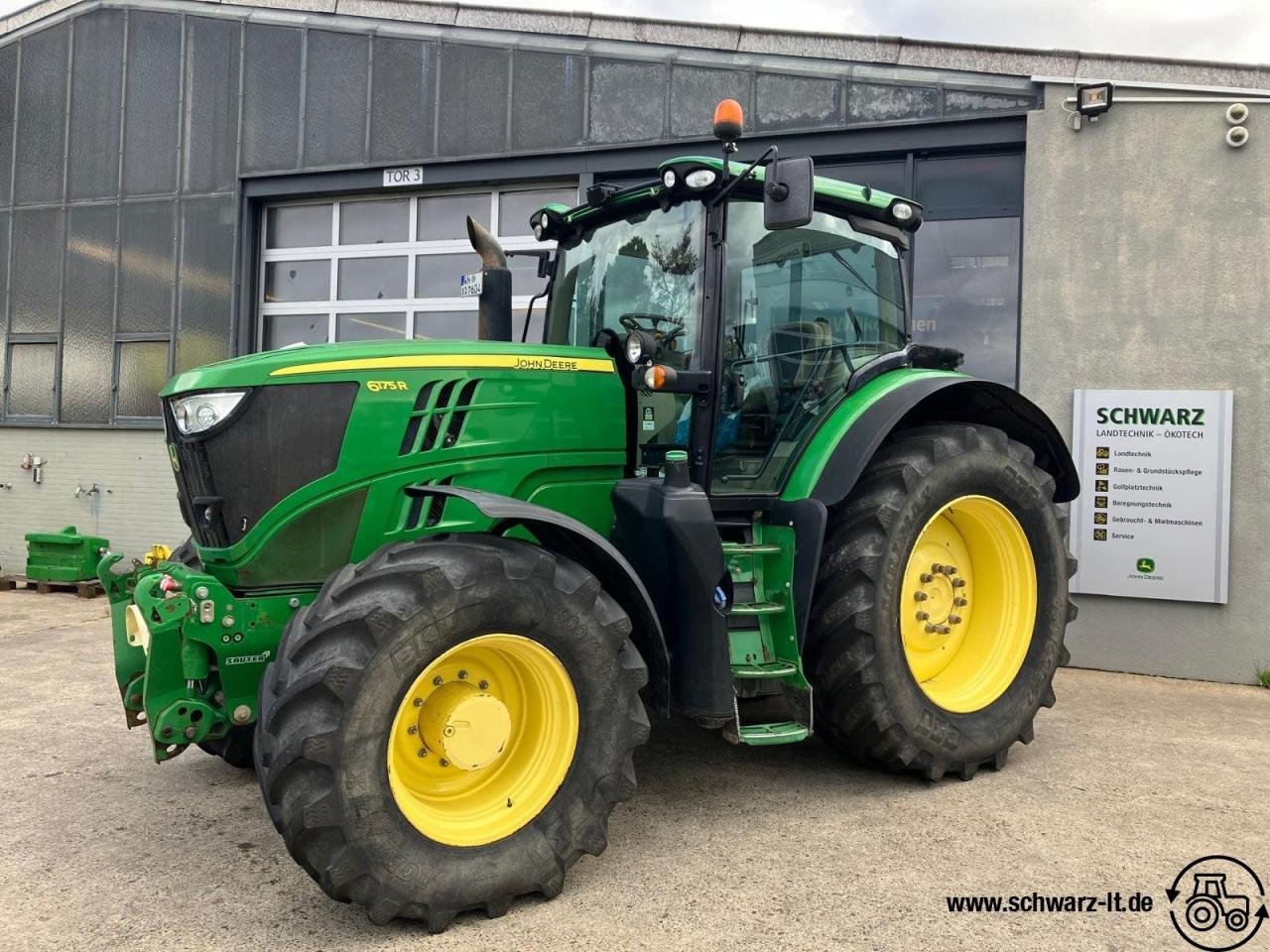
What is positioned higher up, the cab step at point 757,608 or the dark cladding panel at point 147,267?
the dark cladding panel at point 147,267

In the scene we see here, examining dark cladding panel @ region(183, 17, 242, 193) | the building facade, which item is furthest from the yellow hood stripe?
dark cladding panel @ region(183, 17, 242, 193)

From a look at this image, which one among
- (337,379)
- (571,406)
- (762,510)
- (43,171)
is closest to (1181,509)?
(762,510)

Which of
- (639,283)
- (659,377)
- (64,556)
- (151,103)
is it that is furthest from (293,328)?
(659,377)

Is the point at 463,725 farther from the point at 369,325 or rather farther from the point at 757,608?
the point at 369,325

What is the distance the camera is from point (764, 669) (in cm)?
366

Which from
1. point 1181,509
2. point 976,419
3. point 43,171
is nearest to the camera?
point 976,419

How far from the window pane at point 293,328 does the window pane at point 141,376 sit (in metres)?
1.11

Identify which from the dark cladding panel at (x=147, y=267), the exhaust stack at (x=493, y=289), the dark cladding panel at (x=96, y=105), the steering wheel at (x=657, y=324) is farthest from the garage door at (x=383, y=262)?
the steering wheel at (x=657, y=324)

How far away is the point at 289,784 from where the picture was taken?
266 centimetres

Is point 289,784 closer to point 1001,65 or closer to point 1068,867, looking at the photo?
point 1068,867

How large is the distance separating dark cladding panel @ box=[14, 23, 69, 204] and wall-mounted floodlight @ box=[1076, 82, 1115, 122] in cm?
999

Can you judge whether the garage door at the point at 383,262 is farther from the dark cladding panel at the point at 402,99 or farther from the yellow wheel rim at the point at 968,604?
the yellow wheel rim at the point at 968,604

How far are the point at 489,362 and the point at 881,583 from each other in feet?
5.60

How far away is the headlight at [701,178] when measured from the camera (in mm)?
3736
